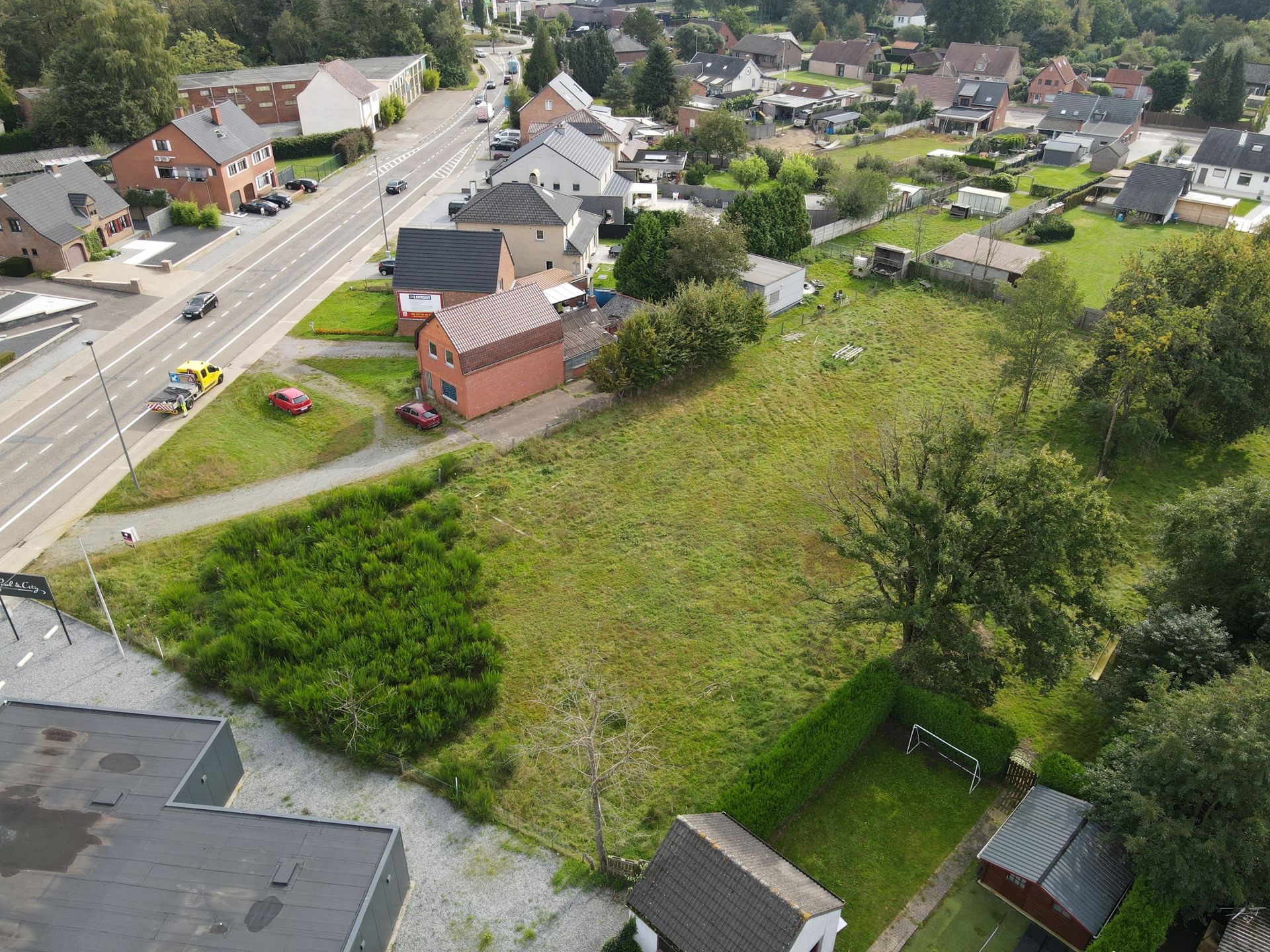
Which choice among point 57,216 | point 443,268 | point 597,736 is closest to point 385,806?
point 597,736

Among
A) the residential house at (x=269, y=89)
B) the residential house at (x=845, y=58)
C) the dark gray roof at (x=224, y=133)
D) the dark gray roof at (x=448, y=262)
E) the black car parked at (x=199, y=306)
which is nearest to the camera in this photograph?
the dark gray roof at (x=448, y=262)

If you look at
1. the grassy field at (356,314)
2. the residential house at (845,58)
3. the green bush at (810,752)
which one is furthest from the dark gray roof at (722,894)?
the residential house at (845,58)

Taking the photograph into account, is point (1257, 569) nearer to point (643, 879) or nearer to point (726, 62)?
point (643, 879)

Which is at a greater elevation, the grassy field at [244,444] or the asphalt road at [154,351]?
the asphalt road at [154,351]

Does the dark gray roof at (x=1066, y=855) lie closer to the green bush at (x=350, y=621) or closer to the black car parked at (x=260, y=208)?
the green bush at (x=350, y=621)

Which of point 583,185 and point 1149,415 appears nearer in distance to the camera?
point 1149,415

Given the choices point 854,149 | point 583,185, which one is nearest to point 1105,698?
point 583,185
